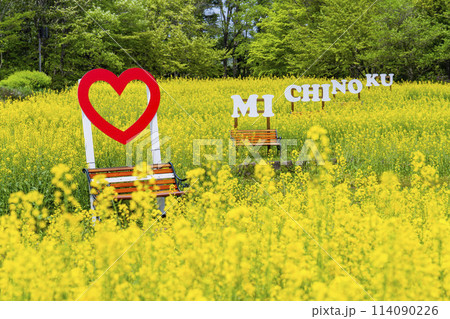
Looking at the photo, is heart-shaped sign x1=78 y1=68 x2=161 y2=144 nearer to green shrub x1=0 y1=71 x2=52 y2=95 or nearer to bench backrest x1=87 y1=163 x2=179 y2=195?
bench backrest x1=87 y1=163 x2=179 y2=195

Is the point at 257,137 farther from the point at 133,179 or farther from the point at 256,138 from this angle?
the point at 133,179

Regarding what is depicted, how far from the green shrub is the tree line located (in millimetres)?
1029

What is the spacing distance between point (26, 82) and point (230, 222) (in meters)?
16.3

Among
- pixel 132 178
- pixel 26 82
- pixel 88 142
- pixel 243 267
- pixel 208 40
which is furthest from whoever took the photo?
pixel 208 40

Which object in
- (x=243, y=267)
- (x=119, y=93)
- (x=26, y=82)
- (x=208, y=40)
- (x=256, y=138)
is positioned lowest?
(x=243, y=267)

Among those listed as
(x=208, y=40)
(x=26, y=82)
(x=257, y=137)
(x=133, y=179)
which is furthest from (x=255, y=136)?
(x=208, y=40)

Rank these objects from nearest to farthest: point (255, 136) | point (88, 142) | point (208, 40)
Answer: point (88, 142)
point (255, 136)
point (208, 40)

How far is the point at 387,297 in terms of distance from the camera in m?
2.05

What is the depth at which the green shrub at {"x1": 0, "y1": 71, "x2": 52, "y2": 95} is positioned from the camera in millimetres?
16013

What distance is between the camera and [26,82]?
16.9 meters

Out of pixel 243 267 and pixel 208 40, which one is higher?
pixel 208 40

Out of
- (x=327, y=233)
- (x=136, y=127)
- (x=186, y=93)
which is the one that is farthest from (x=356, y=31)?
(x=327, y=233)

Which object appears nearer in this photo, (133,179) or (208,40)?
(133,179)

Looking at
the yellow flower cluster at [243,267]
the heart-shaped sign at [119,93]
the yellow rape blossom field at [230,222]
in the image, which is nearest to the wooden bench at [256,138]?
the yellow rape blossom field at [230,222]
